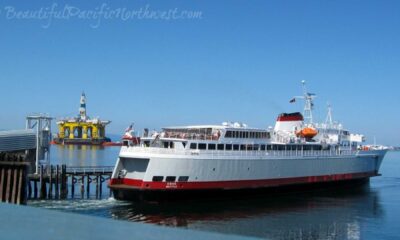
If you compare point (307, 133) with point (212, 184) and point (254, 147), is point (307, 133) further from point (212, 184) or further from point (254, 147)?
point (212, 184)

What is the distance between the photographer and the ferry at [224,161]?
3266cm

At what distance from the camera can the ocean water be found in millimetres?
26625

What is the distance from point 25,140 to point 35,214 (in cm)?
3527

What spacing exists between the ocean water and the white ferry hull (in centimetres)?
125

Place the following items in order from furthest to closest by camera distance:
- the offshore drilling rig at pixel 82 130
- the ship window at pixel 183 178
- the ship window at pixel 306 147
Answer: the offshore drilling rig at pixel 82 130 < the ship window at pixel 306 147 < the ship window at pixel 183 178

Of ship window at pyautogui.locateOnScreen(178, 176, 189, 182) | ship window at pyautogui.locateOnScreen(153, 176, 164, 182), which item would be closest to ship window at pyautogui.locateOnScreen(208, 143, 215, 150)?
ship window at pyautogui.locateOnScreen(178, 176, 189, 182)

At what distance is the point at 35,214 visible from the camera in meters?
4.52

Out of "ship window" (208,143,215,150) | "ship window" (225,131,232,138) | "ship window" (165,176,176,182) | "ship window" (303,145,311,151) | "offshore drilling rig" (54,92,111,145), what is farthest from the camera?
"offshore drilling rig" (54,92,111,145)

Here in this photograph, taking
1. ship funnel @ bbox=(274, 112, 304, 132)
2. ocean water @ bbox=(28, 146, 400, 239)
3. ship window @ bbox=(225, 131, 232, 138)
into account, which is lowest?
ocean water @ bbox=(28, 146, 400, 239)

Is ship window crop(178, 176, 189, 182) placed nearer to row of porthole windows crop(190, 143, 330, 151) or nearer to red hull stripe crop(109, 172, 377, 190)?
red hull stripe crop(109, 172, 377, 190)

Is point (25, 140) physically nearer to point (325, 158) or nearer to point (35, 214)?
point (325, 158)

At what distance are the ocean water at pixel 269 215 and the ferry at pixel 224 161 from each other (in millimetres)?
1205

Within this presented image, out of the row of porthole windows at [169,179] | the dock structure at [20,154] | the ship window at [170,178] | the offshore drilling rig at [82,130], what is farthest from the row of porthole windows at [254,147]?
the offshore drilling rig at [82,130]

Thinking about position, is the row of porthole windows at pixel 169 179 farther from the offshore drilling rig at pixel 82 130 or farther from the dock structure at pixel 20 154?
the offshore drilling rig at pixel 82 130
